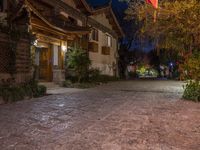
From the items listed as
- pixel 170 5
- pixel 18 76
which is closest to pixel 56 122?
pixel 18 76

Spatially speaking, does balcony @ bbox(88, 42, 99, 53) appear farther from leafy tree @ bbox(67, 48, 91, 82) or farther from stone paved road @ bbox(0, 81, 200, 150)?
stone paved road @ bbox(0, 81, 200, 150)

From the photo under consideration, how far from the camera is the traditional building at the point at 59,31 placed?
52.2ft

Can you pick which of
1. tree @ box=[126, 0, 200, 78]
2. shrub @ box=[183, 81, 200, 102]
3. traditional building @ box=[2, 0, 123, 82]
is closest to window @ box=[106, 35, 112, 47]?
traditional building @ box=[2, 0, 123, 82]

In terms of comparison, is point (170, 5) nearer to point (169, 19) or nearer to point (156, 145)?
point (169, 19)

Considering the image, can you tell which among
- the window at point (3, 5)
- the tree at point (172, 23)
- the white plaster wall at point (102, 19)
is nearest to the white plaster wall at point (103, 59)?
the white plaster wall at point (102, 19)

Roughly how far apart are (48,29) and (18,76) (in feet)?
18.4

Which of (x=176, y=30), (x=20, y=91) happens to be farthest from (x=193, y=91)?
(x=20, y=91)

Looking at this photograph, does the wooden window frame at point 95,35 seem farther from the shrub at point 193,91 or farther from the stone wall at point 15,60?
the shrub at point 193,91

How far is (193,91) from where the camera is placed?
43.1 ft

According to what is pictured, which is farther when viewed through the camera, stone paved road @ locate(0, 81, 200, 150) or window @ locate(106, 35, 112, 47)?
window @ locate(106, 35, 112, 47)

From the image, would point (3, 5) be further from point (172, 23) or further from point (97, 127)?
point (97, 127)

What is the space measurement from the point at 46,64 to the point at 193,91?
998 cm

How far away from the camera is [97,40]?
29438 mm

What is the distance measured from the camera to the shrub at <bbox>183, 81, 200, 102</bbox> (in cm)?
1294
